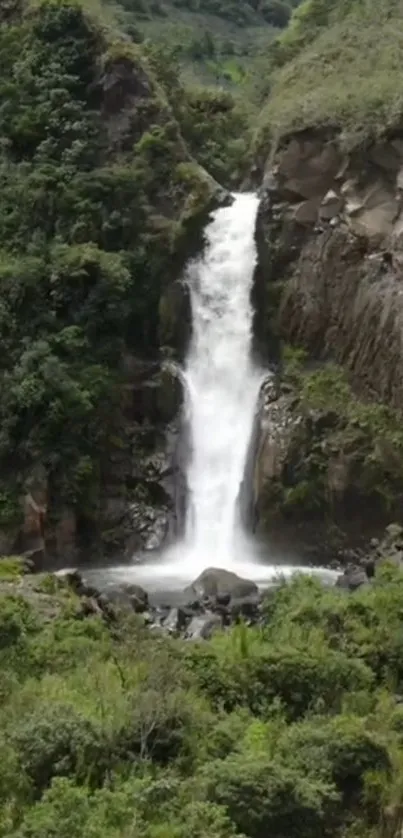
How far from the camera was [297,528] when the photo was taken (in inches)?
1108

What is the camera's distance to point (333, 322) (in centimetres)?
3039

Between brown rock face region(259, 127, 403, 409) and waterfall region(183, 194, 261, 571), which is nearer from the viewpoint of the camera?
waterfall region(183, 194, 261, 571)

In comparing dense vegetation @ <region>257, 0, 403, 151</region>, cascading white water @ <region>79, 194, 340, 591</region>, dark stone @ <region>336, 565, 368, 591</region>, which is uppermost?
dense vegetation @ <region>257, 0, 403, 151</region>

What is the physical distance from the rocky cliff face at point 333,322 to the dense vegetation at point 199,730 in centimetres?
1136

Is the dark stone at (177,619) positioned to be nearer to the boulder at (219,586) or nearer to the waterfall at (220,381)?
the boulder at (219,586)

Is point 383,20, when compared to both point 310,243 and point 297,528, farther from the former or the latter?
point 297,528

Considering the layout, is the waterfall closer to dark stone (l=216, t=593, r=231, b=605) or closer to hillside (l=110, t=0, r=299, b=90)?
dark stone (l=216, t=593, r=231, b=605)

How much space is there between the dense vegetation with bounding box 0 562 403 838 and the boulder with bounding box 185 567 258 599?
6.07 m

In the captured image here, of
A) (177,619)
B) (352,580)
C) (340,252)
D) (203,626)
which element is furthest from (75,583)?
(340,252)

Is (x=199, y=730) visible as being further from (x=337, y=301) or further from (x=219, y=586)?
(x=337, y=301)

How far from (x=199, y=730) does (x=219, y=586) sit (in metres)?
10.7

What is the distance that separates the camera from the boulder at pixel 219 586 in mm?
22578

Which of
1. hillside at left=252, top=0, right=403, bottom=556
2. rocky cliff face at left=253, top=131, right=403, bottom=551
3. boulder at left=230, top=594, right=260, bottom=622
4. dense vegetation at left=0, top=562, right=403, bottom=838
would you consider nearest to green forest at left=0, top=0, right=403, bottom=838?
dense vegetation at left=0, top=562, right=403, bottom=838

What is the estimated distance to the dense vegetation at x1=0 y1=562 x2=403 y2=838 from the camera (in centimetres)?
1029
